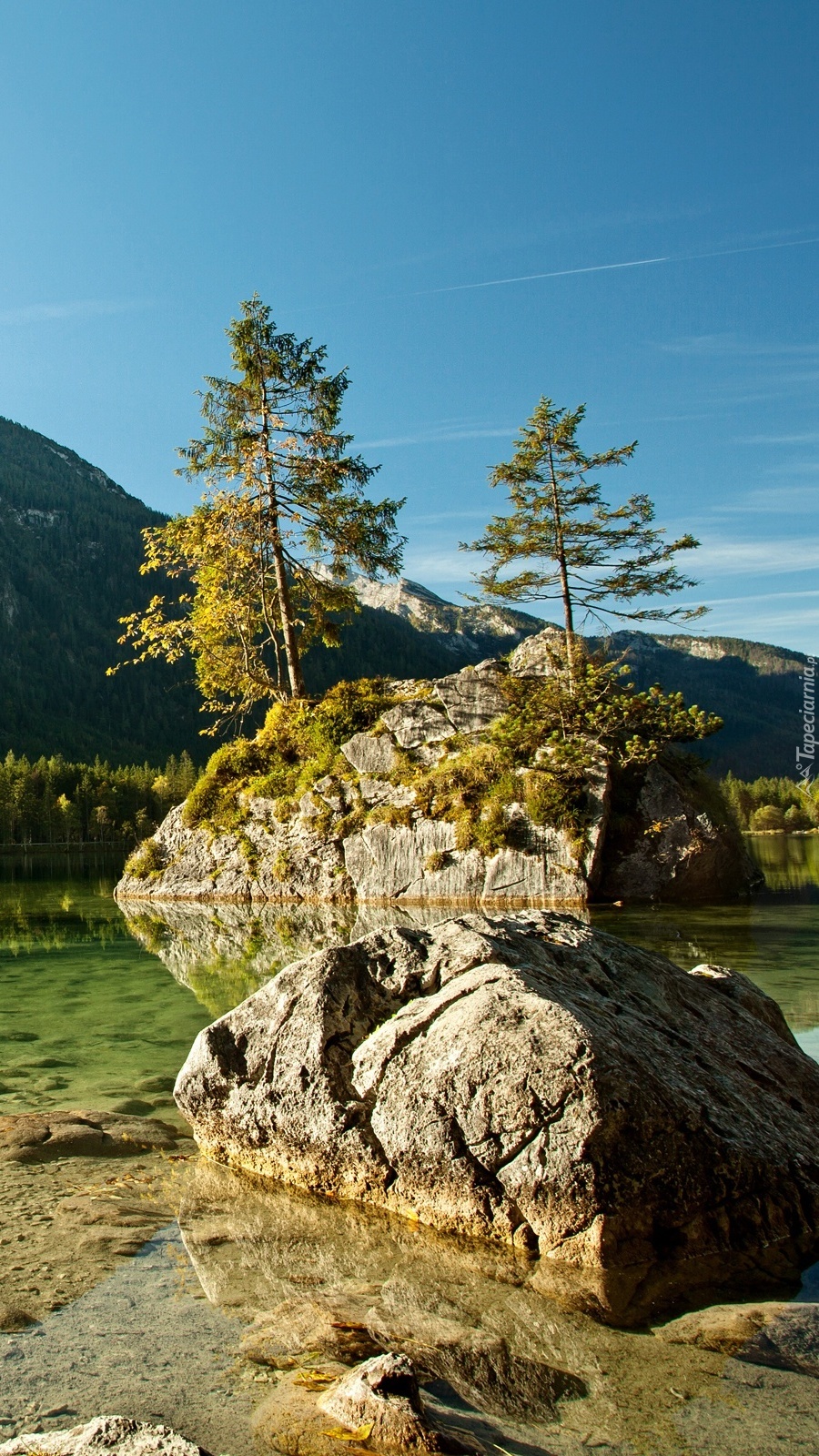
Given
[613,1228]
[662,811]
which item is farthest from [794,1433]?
[662,811]

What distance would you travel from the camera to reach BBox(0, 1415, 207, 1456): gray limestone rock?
2.38 metres

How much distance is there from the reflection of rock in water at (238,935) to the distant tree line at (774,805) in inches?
2856

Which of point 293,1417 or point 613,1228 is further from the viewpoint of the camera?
point 613,1228

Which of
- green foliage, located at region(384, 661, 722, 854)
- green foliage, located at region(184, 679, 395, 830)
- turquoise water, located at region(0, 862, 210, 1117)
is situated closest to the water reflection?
turquoise water, located at region(0, 862, 210, 1117)

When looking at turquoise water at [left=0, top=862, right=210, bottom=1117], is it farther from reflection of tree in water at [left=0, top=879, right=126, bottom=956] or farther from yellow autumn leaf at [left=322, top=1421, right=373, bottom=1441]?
yellow autumn leaf at [left=322, top=1421, right=373, bottom=1441]

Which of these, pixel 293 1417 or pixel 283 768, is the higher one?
pixel 283 768

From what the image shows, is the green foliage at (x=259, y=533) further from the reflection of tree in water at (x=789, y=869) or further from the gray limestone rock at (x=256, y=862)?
the reflection of tree in water at (x=789, y=869)

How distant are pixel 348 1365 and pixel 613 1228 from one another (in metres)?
1.35

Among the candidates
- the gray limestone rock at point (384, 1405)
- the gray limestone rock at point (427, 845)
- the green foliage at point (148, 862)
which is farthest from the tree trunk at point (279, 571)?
the gray limestone rock at point (384, 1405)

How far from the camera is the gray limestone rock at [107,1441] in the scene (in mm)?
2383

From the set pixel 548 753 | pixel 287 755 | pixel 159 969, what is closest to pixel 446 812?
pixel 548 753

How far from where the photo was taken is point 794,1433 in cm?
263

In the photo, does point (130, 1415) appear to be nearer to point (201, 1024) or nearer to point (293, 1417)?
point (293, 1417)

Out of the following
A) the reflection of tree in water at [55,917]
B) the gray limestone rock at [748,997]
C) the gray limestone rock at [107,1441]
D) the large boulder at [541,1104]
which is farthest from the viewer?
the reflection of tree in water at [55,917]
